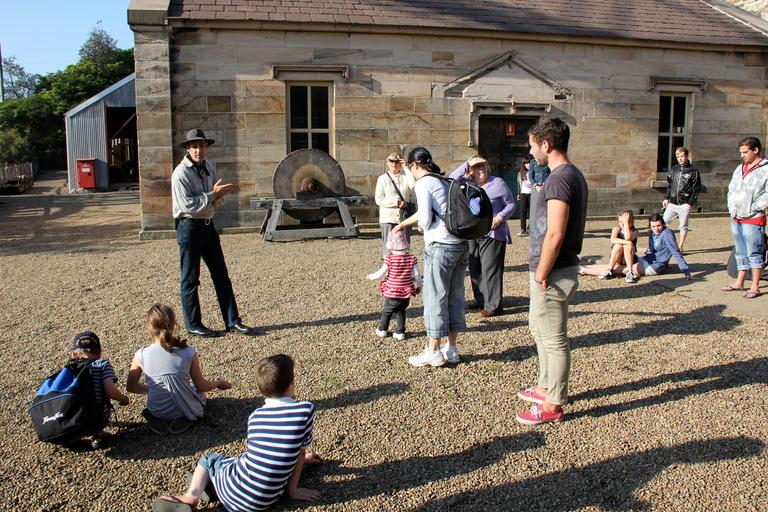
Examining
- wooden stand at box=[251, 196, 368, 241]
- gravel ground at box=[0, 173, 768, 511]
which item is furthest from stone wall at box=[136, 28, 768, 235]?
gravel ground at box=[0, 173, 768, 511]

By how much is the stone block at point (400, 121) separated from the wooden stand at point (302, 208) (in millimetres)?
1690

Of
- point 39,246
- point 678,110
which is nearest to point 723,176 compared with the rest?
point 678,110

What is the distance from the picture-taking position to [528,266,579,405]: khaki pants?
3398mm

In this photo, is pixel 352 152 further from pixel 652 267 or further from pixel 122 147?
pixel 122 147

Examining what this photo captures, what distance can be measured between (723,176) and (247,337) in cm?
1263

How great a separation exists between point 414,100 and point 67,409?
9.67m

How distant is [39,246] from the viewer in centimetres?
1012

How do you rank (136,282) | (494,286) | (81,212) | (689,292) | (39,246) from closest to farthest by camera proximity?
(494,286)
(689,292)
(136,282)
(39,246)
(81,212)

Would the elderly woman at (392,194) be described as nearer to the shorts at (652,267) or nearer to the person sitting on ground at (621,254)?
the person sitting on ground at (621,254)

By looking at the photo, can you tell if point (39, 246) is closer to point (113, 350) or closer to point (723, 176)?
point (113, 350)

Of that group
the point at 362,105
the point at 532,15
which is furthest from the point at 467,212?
the point at 532,15

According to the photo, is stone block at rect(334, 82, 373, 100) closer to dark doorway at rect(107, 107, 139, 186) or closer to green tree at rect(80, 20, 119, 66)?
dark doorway at rect(107, 107, 139, 186)

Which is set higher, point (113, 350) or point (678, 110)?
point (678, 110)

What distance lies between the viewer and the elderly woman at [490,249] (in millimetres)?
5754
